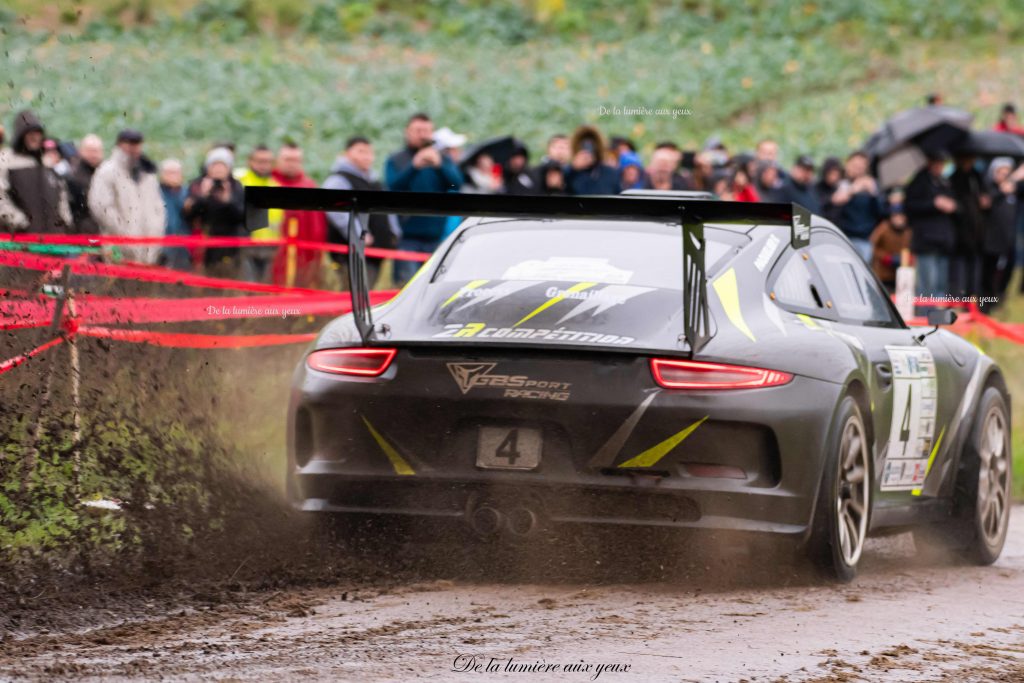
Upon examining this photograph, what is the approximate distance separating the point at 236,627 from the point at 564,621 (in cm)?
112

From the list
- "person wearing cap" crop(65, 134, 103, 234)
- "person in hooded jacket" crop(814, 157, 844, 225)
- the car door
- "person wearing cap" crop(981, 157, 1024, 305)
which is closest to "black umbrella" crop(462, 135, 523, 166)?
"person wearing cap" crop(65, 134, 103, 234)

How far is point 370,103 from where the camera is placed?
134 feet

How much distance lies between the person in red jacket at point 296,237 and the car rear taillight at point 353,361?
24.5 ft

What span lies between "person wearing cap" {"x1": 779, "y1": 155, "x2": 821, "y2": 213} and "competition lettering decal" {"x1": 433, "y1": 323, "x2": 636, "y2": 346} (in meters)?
12.1

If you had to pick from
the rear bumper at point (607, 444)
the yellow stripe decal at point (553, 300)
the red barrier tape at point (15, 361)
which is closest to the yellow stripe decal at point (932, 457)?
the rear bumper at point (607, 444)

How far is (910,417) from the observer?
8.59 m

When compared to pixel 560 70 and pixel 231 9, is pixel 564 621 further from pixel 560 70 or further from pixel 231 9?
pixel 231 9

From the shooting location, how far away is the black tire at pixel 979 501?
9.14 metres

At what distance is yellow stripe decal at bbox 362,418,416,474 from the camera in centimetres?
745

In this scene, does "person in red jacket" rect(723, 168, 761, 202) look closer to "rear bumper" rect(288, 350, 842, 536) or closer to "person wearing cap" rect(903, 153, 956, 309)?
"person wearing cap" rect(903, 153, 956, 309)

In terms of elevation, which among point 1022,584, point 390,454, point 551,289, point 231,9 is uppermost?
point 231,9

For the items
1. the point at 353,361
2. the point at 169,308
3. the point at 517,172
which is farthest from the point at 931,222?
the point at 353,361

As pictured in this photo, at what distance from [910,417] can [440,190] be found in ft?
23.9

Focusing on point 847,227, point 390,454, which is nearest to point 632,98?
point 847,227
